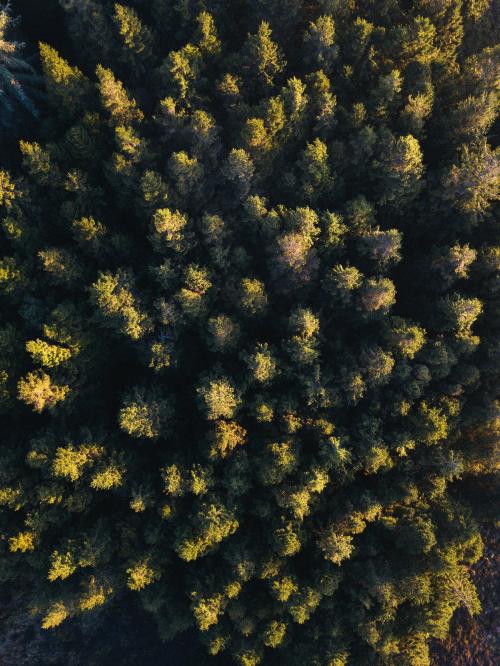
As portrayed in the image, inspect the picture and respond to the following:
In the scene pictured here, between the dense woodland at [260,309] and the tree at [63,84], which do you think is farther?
the dense woodland at [260,309]

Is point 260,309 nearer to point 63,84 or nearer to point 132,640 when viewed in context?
point 63,84

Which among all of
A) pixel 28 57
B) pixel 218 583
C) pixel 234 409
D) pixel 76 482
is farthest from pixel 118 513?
pixel 28 57

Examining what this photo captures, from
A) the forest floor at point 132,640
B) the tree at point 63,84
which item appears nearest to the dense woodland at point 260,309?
the tree at point 63,84

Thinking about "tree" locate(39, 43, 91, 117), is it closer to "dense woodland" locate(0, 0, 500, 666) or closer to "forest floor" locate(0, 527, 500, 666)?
"dense woodland" locate(0, 0, 500, 666)

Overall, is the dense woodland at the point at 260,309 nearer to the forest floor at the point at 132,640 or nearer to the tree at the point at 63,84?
the tree at the point at 63,84

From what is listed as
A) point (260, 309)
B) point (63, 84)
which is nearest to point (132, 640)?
point (260, 309)

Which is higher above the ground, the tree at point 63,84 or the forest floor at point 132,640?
the tree at point 63,84

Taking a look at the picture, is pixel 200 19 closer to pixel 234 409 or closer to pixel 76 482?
pixel 234 409
